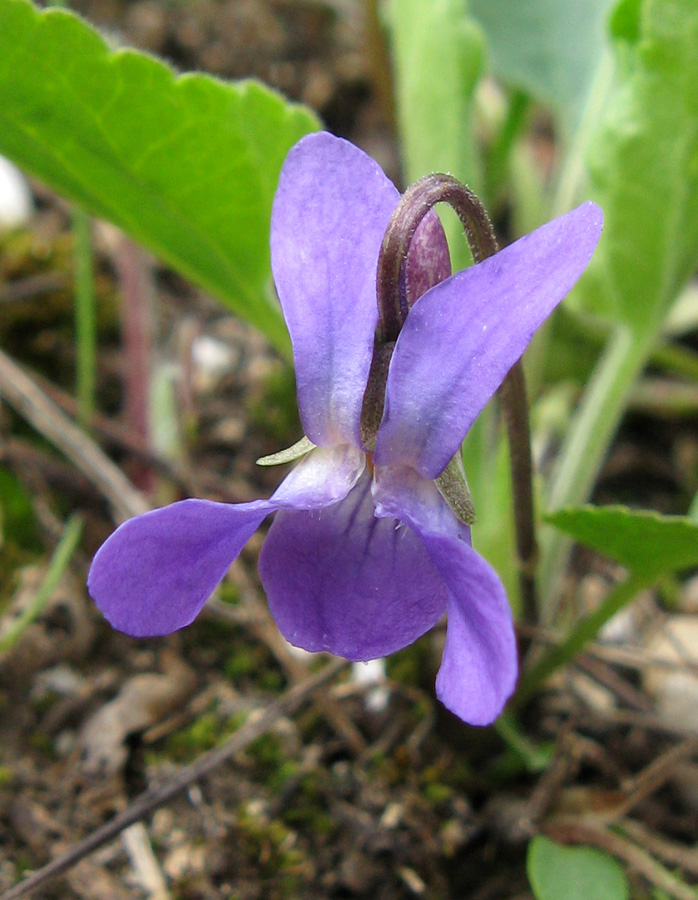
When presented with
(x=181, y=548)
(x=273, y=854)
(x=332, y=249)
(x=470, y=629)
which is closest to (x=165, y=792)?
(x=273, y=854)

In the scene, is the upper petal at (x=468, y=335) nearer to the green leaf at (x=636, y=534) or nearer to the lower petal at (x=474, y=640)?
the lower petal at (x=474, y=640)

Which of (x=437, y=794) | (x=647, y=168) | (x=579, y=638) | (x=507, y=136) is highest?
(x=647, y=168)

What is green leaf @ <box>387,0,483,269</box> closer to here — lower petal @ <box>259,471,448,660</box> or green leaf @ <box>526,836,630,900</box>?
lower petal @ <box>259,471,448,660</box>

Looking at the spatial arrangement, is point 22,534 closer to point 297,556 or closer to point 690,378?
point 297,556

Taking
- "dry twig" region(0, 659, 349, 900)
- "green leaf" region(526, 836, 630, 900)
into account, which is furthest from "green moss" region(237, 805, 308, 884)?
"green leaf" region(526, 836, 630, 900)

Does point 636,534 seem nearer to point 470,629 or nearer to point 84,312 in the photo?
point 470,629

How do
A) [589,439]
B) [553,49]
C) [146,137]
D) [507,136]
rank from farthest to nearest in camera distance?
[507,136], [553,49], [589,439], [146,137]
